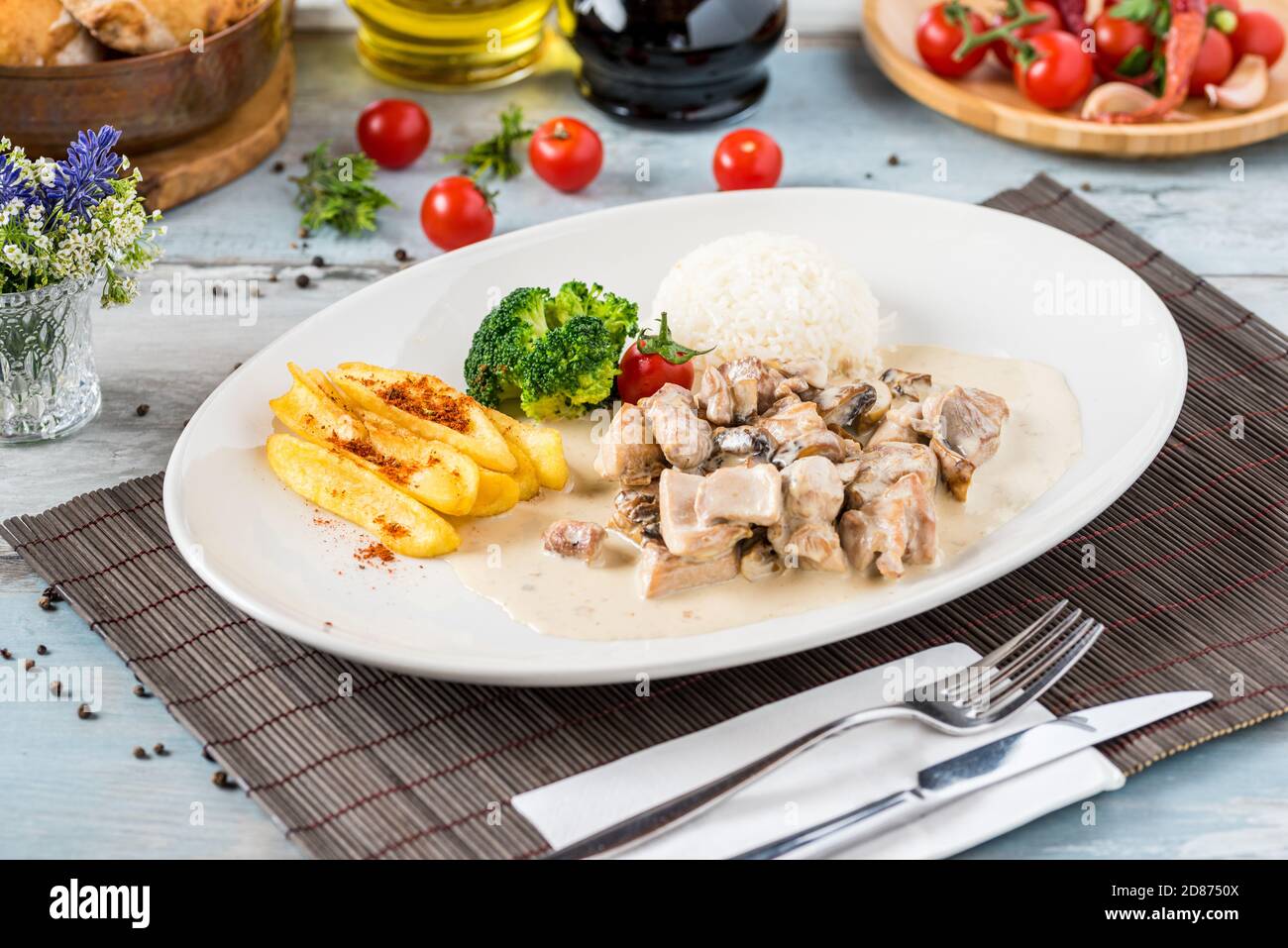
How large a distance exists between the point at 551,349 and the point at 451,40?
2.77 m

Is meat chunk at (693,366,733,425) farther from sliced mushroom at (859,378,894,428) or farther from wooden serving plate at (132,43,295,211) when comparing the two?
wooden serving plate at (132,43,295,211)

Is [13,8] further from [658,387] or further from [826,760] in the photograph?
[826,760]

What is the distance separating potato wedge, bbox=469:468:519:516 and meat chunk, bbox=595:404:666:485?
247mm

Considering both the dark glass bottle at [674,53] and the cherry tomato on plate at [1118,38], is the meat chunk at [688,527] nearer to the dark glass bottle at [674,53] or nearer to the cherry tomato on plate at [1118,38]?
the dark glass bottle at [674,53]

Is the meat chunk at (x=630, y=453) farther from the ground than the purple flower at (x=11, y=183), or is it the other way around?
the purple flower at (x=11, y=183)

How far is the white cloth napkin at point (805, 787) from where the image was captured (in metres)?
2.84

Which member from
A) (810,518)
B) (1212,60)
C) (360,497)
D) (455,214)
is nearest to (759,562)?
(810,518)

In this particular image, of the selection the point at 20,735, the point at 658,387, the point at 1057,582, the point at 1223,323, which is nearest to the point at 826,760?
the point at 1057,582

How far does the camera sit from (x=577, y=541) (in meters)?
3.46

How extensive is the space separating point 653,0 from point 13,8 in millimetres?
2316

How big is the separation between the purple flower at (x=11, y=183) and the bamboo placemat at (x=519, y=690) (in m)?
0.85

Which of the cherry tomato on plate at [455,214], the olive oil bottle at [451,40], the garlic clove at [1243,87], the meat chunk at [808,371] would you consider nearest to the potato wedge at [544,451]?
Answer: the meat chunk at [808,371]

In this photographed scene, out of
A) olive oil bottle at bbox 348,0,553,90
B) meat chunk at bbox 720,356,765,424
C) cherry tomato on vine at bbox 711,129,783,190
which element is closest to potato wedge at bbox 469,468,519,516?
meat chunk at bbox 720,356,765,424

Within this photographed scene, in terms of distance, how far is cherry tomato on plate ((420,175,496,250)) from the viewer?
5.12 metres
